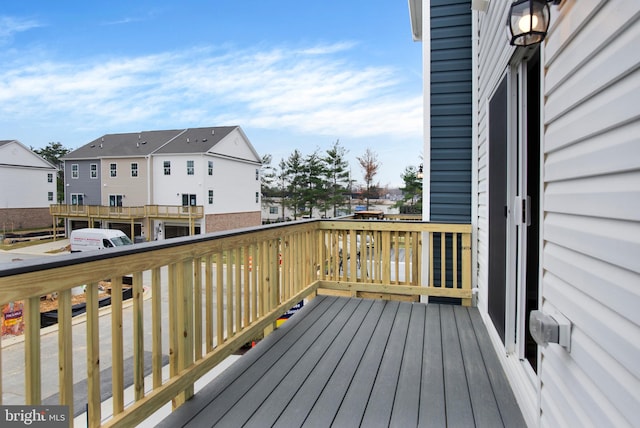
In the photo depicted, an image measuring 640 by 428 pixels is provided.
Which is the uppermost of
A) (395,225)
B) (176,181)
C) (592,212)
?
(176,181)

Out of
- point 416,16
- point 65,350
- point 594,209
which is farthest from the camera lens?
point 416,16

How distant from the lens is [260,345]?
2662mm

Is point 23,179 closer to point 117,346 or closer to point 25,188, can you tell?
point 25,188

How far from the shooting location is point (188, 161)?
19.8 m

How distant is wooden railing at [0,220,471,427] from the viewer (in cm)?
125

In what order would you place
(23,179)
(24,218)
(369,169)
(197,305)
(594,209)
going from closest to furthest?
(594,209) < (197,305) < (23,179) < (24,218) < (369,169)

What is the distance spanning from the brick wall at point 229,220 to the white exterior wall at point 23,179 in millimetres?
10620

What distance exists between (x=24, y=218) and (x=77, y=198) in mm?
2949

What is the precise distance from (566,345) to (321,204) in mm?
23911

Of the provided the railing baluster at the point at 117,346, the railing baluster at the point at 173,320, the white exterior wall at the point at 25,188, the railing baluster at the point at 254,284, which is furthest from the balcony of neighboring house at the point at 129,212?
the railing baluster at the point at 117,346

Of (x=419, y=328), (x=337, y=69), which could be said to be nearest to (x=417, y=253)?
(x=419, y=328)

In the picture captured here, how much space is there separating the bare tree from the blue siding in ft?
69.2

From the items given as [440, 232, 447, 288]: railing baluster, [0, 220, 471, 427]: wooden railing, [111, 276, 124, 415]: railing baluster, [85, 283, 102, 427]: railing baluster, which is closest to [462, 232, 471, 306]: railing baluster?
[0, 220, 471, 427]: wooden railing

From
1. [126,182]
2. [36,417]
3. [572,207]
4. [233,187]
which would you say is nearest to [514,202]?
[572,207]
